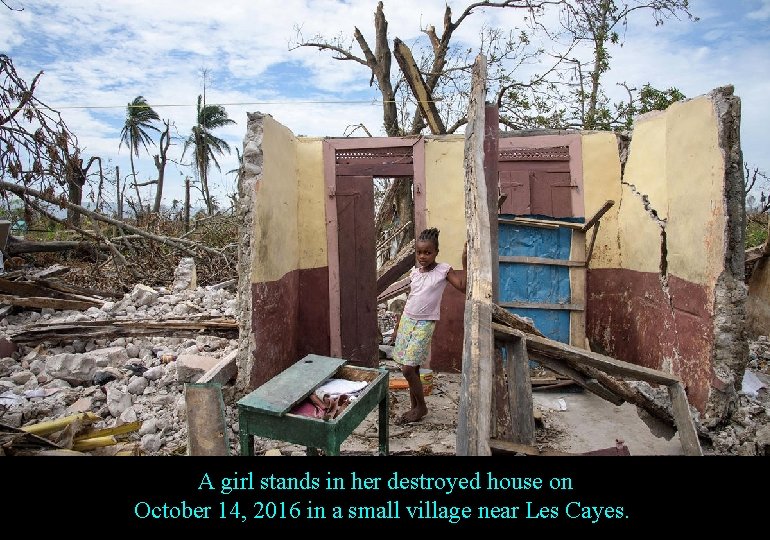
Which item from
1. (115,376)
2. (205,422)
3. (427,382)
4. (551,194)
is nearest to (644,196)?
(551,194)

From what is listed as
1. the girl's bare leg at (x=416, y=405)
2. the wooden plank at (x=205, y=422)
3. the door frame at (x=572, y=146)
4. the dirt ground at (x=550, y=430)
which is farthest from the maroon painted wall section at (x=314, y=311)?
the door frame at (x=572, y=146)

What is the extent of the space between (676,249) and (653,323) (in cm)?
87

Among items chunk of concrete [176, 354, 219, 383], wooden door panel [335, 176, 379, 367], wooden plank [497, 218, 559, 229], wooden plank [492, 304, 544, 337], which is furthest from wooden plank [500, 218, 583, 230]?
chunk of concrete [176, 354, 219, 383]

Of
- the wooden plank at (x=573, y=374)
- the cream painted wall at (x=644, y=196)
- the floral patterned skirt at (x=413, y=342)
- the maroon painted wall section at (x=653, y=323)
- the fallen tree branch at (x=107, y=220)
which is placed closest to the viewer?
the wooden plank at (x=573, y=374)

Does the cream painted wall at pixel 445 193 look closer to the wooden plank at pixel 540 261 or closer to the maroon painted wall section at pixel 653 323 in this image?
the wooden plank at pixel 540 261

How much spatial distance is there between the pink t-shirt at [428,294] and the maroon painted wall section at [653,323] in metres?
2.24

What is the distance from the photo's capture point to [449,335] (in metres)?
6.23

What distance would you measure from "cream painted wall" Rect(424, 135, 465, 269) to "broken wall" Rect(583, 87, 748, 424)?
1589 mm

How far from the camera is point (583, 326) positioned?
6098mm

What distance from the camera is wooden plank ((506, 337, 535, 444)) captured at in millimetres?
2539

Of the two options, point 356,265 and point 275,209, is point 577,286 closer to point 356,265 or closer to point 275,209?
→ point 356,265

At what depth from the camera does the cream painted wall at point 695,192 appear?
404cm
